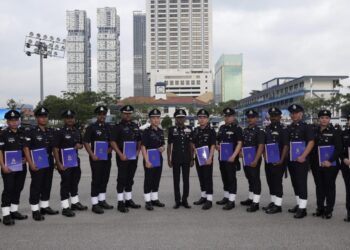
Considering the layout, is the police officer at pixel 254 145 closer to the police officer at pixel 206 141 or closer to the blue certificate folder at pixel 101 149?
the police officer at pixel 206 141

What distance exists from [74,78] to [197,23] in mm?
57961

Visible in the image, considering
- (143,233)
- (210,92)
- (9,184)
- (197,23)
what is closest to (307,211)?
(143,233)

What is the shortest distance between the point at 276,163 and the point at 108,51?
5410 inches

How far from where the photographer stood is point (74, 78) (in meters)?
122

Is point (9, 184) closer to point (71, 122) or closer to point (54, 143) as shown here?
point (54, 143)

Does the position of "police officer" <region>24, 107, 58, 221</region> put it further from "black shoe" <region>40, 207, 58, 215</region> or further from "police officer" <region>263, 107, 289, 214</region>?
"police officer" <region>263, 107, 289, 214</region>

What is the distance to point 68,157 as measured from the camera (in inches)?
271

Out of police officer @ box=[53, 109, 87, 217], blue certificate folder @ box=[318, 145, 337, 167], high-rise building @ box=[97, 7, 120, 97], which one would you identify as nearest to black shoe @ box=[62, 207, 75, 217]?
police officer @ box=[53, 109, 87, 217]

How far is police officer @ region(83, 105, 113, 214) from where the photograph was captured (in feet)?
23.5

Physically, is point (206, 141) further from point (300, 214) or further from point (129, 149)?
point (300, 214)

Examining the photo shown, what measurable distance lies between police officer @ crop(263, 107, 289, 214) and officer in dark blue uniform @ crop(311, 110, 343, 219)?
21.3 inches

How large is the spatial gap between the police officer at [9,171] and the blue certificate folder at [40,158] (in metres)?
0.20

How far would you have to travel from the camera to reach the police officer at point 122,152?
23.7 feet

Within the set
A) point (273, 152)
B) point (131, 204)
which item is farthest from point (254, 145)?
point (131, 204)
